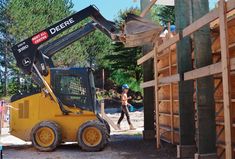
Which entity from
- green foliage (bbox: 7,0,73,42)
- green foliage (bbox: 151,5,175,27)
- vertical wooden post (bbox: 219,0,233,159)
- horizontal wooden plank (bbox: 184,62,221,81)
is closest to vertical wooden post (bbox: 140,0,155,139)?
horizontal wooden plank (bbox: 184,62,221,81)

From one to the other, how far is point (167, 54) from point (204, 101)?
3.23 m

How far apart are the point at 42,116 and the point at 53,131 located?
2.04 feet

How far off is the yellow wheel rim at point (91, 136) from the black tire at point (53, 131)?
0.63m

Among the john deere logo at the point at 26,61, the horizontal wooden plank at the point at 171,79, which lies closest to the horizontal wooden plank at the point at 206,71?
the horizontal wooden plank at the point at 171,79

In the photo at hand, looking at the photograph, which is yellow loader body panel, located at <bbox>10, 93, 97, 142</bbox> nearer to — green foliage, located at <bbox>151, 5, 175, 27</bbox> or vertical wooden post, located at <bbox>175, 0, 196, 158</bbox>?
vertical wooden post, located at <bbox>175, 0, 196, 158</bbox>

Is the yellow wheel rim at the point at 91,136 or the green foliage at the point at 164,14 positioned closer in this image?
the yellow wheel rim at the point at 91,136

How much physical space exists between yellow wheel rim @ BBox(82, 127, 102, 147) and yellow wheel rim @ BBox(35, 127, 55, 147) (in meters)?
0.83

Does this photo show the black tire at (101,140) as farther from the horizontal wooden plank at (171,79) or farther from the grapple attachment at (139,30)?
the grapple attachment at (139,30)

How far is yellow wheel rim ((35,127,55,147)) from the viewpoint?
9.96 m

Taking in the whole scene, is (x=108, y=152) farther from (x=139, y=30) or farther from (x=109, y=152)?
(x=139, y=30)

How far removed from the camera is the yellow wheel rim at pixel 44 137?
9.96 m

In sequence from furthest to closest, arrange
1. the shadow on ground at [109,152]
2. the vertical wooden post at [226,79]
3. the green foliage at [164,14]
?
the green foliage at [164,14] → the shadow on ground at [109,152] → the vertical wooden post at [226,79]

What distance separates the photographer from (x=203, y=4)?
724 centimetres

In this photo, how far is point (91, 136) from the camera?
1001 cm
